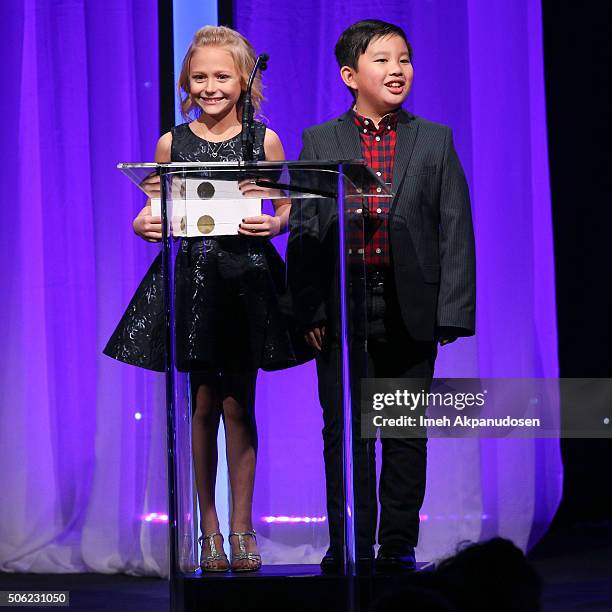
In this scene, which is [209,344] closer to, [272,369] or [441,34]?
[272,369]

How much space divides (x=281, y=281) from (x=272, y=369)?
16 cm

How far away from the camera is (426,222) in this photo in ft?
7.80

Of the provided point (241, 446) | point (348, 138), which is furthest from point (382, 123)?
point (241, 446)

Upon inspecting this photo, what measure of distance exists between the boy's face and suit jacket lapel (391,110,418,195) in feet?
0.19

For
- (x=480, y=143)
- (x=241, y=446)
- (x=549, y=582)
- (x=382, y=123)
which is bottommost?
(x=549, y=582)

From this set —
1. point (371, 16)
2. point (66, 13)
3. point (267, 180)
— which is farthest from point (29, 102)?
point (267, 180)

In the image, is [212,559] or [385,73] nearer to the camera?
[212,559]

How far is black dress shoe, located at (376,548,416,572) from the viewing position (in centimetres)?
215

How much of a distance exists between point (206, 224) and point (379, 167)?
0.61 metres

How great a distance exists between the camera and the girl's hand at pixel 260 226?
1.92m

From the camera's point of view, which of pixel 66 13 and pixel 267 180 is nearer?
pixel 267 180

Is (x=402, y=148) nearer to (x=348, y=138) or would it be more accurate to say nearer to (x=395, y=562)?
(x=348, y=138)

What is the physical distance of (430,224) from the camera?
93.9 inches

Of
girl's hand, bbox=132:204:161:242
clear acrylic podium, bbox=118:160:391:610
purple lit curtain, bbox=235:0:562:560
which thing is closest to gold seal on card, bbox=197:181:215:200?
clear acrylic podium, bbox=118:160:391:610
